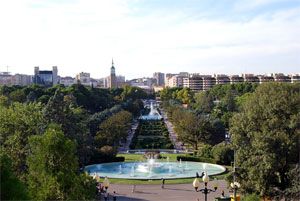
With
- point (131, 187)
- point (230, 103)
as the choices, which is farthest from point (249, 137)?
point (230, 103)

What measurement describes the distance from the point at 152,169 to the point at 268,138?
2350 cm

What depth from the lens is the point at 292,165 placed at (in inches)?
1055

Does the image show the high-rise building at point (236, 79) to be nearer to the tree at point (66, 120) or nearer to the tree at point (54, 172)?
the tree at point (66, 120)

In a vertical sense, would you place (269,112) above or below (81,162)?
above

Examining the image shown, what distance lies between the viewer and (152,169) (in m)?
48.8

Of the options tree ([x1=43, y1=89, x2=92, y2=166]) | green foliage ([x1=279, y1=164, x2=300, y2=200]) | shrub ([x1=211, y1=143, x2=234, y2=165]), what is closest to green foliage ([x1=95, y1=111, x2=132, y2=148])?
tree ([x1=43, y1=89, x2=92, y2=166])

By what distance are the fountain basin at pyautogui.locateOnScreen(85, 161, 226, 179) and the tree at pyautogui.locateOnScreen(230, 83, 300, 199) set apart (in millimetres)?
15204

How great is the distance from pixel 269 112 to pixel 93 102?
69482mm

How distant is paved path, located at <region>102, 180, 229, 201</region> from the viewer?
3409 cm

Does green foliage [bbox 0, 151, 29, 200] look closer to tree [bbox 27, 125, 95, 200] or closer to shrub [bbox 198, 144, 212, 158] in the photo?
tree [bbox 27, 125, 95, 200]

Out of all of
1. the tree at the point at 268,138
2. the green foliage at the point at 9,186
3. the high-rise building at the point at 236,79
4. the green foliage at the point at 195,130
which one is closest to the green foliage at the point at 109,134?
the green foliage at the point at 195,130

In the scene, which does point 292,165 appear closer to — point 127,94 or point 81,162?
point 81,162

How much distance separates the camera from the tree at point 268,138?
87.8 ft

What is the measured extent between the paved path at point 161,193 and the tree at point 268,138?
6.94 metres
